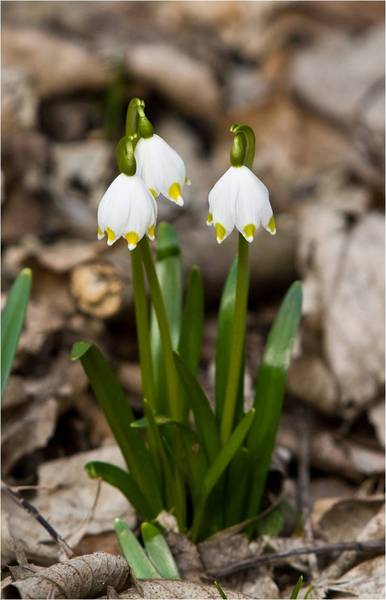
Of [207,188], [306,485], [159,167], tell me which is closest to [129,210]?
[159,167]

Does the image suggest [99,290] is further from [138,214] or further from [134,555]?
[138,214]

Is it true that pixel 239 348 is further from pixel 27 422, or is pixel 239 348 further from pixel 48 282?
pixel 48 282

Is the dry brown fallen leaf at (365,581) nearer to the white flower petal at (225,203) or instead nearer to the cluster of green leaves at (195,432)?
the cluster of green leaves at (195,432)

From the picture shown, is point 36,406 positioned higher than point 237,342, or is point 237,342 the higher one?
point 237,342

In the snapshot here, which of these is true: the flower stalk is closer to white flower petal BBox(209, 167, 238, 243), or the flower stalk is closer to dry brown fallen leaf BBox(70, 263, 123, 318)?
white flower petal BBox(209, 167, 238, 243)

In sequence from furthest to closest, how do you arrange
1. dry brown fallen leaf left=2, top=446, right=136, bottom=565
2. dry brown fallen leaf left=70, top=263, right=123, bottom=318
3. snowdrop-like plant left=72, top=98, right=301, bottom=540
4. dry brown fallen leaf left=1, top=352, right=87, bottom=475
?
1. dry brown fallen leaf left=70, top=263, right=123, bottom=318
2. dry brown fallen leaf left=1, top=352, right=87, bottom=475
3. dry brown fallen leaf left=2, top=446, right=136, bottom=565
4. snowdrop-like plant left=72, top=98, right=301, bottom=540

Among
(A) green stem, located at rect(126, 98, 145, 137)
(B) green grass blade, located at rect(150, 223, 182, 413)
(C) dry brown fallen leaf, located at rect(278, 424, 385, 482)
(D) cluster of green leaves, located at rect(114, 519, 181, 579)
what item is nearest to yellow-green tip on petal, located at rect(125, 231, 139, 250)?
(A) green stem, located at rect(126, 98, 145, 137)

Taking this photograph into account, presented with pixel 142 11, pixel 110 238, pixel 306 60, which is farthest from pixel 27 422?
pixel 142 11
